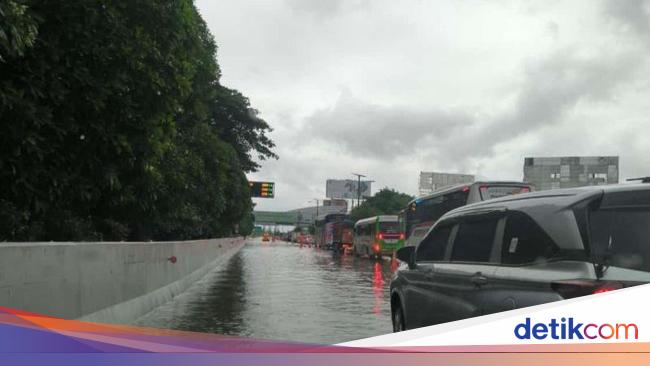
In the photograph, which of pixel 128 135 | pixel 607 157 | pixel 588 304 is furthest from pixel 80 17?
pixel 607 157

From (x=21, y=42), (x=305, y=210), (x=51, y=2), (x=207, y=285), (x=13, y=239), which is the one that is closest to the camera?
(x=21, y=42)

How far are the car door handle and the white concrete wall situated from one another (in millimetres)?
4525

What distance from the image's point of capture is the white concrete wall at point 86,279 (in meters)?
6.70

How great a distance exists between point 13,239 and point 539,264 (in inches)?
335

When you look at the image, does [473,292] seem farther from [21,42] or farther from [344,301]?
[344,301]

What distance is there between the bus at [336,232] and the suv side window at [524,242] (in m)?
53.7

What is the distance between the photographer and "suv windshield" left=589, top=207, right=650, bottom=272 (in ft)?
12.3

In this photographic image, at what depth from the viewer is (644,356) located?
2.93 meters

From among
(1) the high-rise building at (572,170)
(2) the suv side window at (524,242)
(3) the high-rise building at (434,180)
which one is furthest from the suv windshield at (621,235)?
(3) the high-rise building at (434,180)

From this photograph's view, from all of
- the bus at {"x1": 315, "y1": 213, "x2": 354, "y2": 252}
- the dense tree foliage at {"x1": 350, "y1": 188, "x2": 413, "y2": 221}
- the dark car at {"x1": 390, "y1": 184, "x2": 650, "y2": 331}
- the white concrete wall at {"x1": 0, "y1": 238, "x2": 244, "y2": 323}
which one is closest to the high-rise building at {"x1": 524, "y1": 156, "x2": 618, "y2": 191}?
the bus at {"x1": 315, "y1": 213, "x2": 354, "y2": 252}

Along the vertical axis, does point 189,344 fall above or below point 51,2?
below

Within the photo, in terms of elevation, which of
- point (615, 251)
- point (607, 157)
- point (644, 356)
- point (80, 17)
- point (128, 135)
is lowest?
point (644, 356)

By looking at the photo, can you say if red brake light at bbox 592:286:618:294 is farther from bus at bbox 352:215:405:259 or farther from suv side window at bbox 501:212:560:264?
bus at bbox 352:215:405:259

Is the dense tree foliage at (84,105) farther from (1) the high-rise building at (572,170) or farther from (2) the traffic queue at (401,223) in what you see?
(1) the high-rise building at (572,170)
